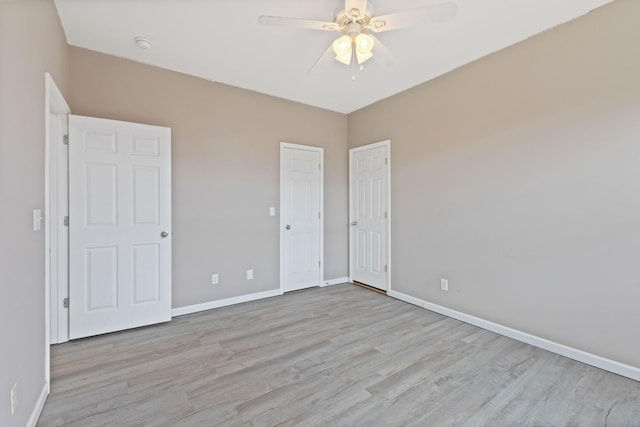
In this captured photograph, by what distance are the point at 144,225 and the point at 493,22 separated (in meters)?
3.64

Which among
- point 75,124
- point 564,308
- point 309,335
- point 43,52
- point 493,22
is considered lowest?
point 309,335

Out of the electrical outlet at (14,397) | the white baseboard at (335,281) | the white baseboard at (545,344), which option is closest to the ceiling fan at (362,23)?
the electrical outlet at (14,397)

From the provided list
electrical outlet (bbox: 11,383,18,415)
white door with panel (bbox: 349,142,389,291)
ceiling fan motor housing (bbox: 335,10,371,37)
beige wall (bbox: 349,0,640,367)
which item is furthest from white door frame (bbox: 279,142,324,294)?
electrical outlet (bbox: 11,383,18,415)

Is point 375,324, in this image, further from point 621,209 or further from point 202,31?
point 202,31

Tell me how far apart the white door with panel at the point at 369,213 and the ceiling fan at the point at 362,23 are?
6.16 ft

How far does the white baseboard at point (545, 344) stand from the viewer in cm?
204

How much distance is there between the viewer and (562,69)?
91.4 inches

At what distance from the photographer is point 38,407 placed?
1647mm

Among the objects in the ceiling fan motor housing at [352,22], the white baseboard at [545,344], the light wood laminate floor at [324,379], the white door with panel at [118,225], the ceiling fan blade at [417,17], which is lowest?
the light wood laminate floor at [324,379]

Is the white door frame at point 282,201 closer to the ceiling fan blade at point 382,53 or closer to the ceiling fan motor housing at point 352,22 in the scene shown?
the ceiling fan blade at point 382,53

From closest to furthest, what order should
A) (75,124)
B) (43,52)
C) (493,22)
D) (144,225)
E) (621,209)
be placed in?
(43,52), (621,209), (493,22), (75,124), (144,225)

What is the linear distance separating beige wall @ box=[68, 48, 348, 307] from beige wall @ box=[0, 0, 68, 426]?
3.12ft

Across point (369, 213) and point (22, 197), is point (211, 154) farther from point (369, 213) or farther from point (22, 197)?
point (369, 213)

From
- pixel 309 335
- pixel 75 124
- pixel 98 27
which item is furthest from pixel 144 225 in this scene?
pixel 309 335
